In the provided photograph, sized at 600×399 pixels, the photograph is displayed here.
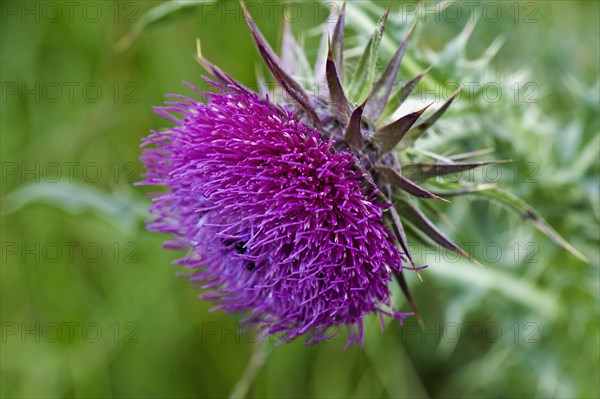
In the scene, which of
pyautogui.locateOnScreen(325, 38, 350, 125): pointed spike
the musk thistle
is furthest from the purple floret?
pyautogui.locateOnScreen(325, 38, 350, 125): pointed spike

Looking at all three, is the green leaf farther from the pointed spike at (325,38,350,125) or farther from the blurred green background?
the pointed spike at (325,38,350,125)

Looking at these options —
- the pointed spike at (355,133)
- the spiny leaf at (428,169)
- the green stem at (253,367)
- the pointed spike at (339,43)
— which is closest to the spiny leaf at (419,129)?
the spiny leaf at (428,169)

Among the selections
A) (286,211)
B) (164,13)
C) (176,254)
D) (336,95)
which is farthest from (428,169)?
(176,254)

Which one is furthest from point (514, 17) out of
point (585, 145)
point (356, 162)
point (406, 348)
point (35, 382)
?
point (35, 382)

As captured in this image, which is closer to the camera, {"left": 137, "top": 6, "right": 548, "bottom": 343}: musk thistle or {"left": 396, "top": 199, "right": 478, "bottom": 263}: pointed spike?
{"left": 137, "top": 6, "right": 548, "bottom": 343}: musk thistle

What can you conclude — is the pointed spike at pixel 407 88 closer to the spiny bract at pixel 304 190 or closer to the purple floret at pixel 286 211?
the spiny bract at pixel 304 190

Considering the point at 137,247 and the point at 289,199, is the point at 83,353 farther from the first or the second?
the point at 289,199

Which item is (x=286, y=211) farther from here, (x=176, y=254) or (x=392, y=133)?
(x=176, y=254)
